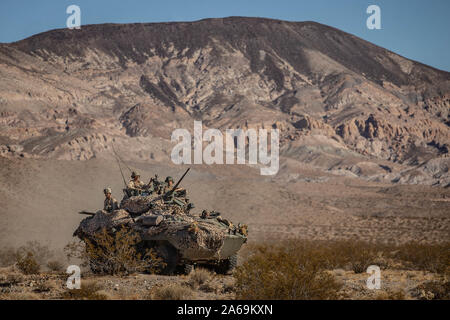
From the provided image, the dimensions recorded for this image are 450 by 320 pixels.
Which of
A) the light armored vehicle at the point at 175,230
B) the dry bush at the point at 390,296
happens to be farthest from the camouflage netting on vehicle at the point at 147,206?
the dry bush at the point at 390,296

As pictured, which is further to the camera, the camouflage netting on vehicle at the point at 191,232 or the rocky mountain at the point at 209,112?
the rocky mountain at the point at 209,112

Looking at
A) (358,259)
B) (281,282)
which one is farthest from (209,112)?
(281,282)

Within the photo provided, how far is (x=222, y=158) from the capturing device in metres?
100

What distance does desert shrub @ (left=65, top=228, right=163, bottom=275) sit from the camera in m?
14.5

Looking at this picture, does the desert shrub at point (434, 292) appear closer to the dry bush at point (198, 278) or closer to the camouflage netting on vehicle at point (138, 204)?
the dry bush at point (198, 278)

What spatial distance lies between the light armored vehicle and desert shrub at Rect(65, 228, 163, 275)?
23 cm

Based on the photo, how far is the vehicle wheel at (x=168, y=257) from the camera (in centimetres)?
→ 1501

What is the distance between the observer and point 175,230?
14492mm

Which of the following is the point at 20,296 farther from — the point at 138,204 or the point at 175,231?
the point at 138,204

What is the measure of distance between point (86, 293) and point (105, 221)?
201 inches

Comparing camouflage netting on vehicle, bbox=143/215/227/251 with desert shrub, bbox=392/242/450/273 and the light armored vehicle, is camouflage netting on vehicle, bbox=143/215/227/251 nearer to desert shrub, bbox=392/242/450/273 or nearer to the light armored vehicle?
the light armored vehicle

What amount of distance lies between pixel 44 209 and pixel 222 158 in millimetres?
59365

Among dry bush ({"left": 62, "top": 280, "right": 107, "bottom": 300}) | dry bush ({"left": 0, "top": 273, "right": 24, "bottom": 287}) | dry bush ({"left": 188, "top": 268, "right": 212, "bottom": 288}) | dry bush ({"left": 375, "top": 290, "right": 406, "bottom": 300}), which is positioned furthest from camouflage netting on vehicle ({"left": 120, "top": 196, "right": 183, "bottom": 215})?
dry bush ({"left": 375, "top": 290, "right": 406, "bottom": 300})

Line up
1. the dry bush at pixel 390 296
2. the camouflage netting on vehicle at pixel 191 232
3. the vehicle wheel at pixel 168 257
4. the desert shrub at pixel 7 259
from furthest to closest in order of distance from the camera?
the desert shrub at pixel 7 259 → the vehicle wheel at pixel 168 257 → the camouflage netting on vehicle at pixel 191 232 → the dry bush at pixel 390 296
